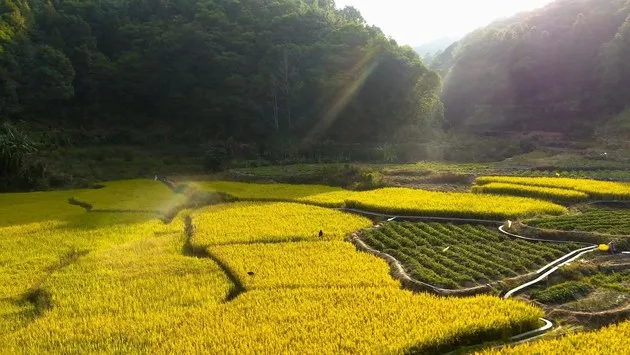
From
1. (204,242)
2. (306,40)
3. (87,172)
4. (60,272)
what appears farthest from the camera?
(306,40)

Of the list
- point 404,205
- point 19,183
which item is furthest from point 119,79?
point 404,205

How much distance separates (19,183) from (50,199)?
6.33m

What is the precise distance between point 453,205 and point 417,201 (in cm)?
156

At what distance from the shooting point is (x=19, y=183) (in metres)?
29.3

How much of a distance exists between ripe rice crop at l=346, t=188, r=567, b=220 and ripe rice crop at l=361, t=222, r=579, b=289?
1.26 m

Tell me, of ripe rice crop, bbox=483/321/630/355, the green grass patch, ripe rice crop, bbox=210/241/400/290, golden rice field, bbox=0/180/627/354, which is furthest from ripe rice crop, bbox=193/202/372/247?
ripe rice crop, bbox=483/321/630/355

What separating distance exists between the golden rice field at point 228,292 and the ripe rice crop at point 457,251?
96 centimetres

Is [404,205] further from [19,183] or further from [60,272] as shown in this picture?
[19,183]

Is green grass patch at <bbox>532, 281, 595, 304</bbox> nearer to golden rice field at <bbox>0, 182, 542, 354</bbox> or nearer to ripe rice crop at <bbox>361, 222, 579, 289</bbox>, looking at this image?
ripe rice crop at <bbox>361, 222, 579, 289</bbox>

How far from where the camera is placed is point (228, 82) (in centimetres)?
4391

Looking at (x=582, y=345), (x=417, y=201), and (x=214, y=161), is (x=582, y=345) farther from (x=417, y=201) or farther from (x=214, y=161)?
(x=214, y=161)

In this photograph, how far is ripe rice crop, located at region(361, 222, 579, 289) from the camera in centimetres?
1161

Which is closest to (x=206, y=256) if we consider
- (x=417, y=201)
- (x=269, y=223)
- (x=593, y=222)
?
(x=269, y=223)

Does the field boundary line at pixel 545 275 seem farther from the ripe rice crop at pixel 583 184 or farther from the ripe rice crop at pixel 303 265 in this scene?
the ripe rice crop at pixel 583 184
